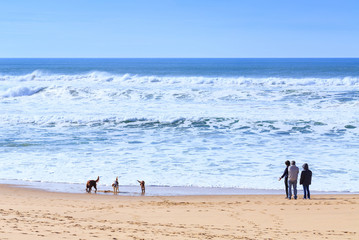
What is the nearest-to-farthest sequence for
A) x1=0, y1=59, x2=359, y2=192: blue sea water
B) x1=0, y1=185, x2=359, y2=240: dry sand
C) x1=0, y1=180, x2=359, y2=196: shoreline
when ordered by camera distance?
x1=0, y1=185, x2=359, y2=240: dry sand → x1=0, y1=180, x2=359, y2=196: shoreline → x1=0, y1=59, x2=359, y2=192: blue sea water

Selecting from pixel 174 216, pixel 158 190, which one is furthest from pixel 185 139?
pixel 174 216

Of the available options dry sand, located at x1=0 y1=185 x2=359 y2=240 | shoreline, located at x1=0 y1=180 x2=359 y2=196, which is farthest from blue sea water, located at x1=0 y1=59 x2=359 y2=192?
dry sand, located at x1=0 y1=185 x2=359 y2=240

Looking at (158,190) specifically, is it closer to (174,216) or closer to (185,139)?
(174,216)

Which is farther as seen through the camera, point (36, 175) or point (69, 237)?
point (36, 175)

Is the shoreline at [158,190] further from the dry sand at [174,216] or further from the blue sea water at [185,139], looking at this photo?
the dry sand at [174,216]

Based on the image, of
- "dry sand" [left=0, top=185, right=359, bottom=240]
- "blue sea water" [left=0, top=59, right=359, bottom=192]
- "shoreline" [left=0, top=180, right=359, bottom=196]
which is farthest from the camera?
"blue sea water" [left=0, top=59, right=359, bottom=192]

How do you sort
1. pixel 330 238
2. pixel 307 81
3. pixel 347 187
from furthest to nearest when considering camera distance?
pixel 307 81 < pixel 347 187 < pixel 330 238

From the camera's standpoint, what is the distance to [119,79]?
55125 mm

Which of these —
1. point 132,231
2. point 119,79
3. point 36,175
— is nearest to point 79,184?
point 36,175

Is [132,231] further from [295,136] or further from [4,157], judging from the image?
[295,136]

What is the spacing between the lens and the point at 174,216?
29.8ft

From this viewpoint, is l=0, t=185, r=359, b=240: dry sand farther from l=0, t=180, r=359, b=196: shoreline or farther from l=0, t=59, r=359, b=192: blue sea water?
l=0, t=59, r=359, b=192: blue sea water

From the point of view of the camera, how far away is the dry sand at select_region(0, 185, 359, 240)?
7.51 metres

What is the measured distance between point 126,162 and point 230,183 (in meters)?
3.91
